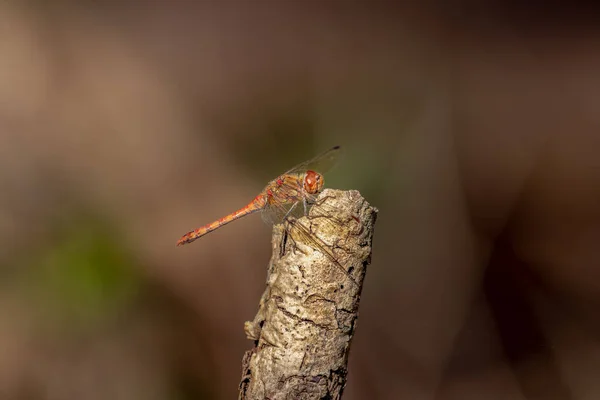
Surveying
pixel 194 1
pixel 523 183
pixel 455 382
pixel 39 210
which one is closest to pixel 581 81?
pixel 523 183

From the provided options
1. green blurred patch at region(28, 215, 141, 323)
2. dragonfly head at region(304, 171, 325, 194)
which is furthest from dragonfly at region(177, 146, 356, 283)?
green blurred patch at region(28, 215, 141, 323)

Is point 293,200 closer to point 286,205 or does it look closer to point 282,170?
point 286,205

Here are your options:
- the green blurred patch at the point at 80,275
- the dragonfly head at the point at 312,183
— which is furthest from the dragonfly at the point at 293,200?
the green blurred patch at the point at 80,275

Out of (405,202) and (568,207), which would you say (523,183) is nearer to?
(568,207)

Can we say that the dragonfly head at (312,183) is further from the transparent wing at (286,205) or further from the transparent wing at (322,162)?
the transparent wing at (322,162)

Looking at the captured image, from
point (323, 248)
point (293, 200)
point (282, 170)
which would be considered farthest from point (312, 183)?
point (282, 170)

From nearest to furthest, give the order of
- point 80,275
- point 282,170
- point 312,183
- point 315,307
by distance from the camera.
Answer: point 315,307 < point 312,183 < point 80,275 < point 282,170

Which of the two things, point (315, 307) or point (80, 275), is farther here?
point (80, 275)
